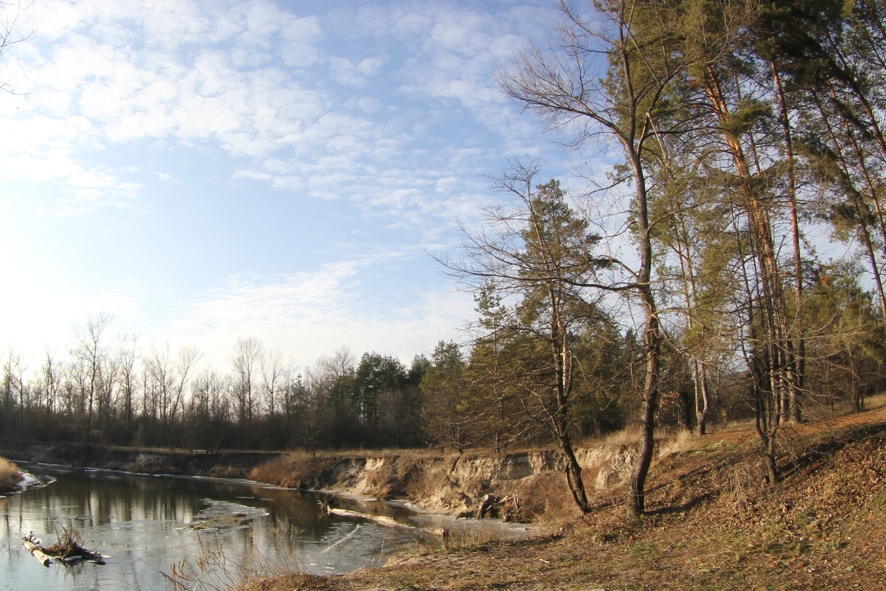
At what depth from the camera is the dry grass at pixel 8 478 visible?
3123cm

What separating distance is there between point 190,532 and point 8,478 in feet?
61.0

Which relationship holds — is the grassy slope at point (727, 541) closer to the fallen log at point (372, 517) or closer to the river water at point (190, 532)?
the river water at point (190, 532)

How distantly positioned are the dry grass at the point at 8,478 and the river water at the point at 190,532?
3.93ft

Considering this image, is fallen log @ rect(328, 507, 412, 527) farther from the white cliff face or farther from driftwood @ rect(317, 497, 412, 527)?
the white cliff face

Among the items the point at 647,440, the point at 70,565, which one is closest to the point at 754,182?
the point at 647,440

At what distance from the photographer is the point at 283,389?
6644 cm

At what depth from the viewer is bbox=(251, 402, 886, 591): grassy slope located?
23.7ft

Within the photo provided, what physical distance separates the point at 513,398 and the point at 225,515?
1710 cm

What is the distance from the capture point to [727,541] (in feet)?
29.2

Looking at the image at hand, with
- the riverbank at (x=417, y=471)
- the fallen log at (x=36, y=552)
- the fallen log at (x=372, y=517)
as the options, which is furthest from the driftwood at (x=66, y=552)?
the riverbank at (x=417, y=471)

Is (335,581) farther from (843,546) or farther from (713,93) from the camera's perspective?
(713,93)

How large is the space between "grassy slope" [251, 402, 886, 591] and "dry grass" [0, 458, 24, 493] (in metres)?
29.9

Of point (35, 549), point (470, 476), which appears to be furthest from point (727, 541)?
point (470, 476)

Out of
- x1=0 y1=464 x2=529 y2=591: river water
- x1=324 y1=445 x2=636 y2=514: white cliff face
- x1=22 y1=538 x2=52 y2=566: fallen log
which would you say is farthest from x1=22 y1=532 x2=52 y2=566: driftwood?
x1=324 y1=445 x2=636 y2=514: white cliff face
